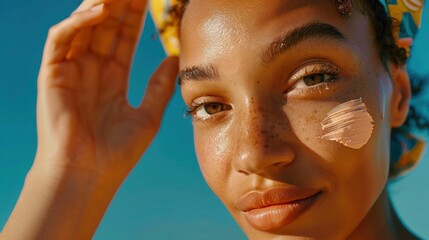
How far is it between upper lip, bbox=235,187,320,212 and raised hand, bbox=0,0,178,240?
2.41 feet

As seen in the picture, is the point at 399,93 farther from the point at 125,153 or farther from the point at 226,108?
the point at 125,153

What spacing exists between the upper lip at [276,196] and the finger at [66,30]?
92 centimetres

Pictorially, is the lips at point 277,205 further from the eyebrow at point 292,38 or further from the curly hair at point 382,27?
the curly hair at point 382,27

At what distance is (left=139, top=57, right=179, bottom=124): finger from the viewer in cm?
242

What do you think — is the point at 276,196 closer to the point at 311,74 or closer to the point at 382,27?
the point at 311,74

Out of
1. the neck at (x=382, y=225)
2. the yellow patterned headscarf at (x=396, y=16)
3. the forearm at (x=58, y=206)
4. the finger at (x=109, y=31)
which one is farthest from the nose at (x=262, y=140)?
the finger at (x=109, y=31)

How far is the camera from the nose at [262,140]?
158cm

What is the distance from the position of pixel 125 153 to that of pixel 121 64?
41 centimetres

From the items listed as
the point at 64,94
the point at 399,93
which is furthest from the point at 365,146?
the point at 64,94

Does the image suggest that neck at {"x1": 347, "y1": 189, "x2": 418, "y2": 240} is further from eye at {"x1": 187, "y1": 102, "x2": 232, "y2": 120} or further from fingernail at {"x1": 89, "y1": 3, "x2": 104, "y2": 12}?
fingernail at {"x1": 89, "y1": 3, "x2": 104, "y2": 12}

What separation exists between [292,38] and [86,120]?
3.27 feet

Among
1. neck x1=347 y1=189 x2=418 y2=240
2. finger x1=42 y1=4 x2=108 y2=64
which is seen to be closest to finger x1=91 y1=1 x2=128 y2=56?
finger x1=42 y1=4 x2=108 y2=64

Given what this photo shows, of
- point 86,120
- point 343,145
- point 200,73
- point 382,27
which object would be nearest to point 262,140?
point 343,145

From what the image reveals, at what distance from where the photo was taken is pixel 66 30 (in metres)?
2.15
